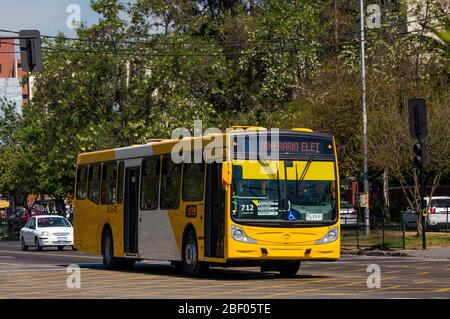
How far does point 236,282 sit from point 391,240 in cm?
Result: 1930

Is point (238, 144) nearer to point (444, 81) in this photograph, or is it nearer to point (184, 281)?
point (184, 281)

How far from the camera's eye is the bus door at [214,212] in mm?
26188

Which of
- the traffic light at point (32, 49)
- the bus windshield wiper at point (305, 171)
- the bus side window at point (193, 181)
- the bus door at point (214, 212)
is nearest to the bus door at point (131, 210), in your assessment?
the bus side window at point (193, 181)

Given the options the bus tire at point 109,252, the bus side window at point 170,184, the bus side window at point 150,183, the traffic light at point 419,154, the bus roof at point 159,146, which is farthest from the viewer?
the traffic light at point 419,154

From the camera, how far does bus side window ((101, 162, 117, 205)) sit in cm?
3250

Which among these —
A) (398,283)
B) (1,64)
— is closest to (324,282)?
(398,283)

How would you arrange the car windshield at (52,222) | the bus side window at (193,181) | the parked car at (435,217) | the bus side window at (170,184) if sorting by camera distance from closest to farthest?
the bus side window at (193,181), the bus side window at (170,184), the car windshield at (52,222), the parked car at (435,217)

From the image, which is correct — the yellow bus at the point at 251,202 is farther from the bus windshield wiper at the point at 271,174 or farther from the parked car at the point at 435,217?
the parked car at the point at 435,217

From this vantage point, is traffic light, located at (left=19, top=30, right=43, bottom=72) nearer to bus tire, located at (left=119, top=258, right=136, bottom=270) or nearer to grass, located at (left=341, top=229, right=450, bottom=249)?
bus tire, located at (left=119, top=258, right=136, bottom=270)

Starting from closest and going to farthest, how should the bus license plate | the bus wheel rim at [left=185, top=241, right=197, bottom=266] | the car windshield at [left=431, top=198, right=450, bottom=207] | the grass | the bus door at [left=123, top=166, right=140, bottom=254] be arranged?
the bus license plate < the bus wheel rim at [left=185, top=241, right=197, bottom=266] < the bus door at [left=123, top=166, right=140, bottom=254] < the grass < the car windshield at [left=431, top=198, right=450, bottom=207]

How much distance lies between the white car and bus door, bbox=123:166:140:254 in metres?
18.4

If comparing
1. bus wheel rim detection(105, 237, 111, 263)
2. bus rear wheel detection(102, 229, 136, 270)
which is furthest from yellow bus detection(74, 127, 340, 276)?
bus wheel rim detection(105, 237, 111, 263)

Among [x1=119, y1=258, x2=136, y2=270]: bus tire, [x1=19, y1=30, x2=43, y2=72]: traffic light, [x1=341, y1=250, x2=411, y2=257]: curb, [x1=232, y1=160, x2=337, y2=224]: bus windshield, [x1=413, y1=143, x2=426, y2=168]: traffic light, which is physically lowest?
[x1=341, y1=250, x2=411, y2=257]: curb

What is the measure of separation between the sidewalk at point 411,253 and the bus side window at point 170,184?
37.4 ft
